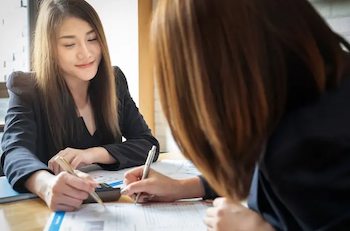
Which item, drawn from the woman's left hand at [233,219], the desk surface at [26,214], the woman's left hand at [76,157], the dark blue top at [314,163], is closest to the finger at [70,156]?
the woman's left hand at [76,157]

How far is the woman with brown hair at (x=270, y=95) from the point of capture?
45 cm

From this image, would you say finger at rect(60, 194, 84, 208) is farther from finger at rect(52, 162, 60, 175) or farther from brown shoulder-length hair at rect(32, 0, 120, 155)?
brown shoulder-length hair at rect(32, 0, 120, 155)

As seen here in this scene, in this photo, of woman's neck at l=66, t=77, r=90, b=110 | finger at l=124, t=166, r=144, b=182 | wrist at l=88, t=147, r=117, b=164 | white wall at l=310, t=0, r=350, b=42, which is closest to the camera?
finger at l=124, t=166, r=144, b=182

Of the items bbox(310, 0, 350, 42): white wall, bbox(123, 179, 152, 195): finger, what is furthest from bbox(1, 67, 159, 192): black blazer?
bbox(310, 0, 350, 42): white wall

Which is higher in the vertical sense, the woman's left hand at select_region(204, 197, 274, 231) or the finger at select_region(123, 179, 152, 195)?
the woman's left hand at select_region(204, 197, 274, 231)

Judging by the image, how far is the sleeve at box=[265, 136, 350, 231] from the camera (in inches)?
17.6

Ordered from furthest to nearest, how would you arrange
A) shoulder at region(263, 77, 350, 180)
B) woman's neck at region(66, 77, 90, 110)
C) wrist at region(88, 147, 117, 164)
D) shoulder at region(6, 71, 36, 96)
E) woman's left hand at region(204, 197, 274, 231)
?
woman's neck at region(66, 77, 90, 110), shoulder at region(6, 71, 36, 96), wrist at region(88, 147, 117, 164), woman's left hand at region(204, 197, 274, 231), shoulder at region(263, 77, 350, 180)

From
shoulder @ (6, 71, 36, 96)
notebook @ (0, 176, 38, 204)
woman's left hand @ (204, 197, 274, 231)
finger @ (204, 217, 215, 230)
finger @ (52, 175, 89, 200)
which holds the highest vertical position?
shoulder @ (6, 71, 36, 96)

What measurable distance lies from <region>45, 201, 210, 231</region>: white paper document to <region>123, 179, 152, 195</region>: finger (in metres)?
0.03

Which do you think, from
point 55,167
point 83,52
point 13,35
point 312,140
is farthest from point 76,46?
point 13,35

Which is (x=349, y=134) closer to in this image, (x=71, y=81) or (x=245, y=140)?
(x=245, y=140)

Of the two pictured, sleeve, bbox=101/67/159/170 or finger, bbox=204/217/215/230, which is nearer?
finger, bbox=204/217/215/230

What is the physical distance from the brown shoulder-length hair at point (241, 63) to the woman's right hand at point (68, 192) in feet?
1.21

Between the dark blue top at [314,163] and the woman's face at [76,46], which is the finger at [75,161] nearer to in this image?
the woman's face at [76,46]
